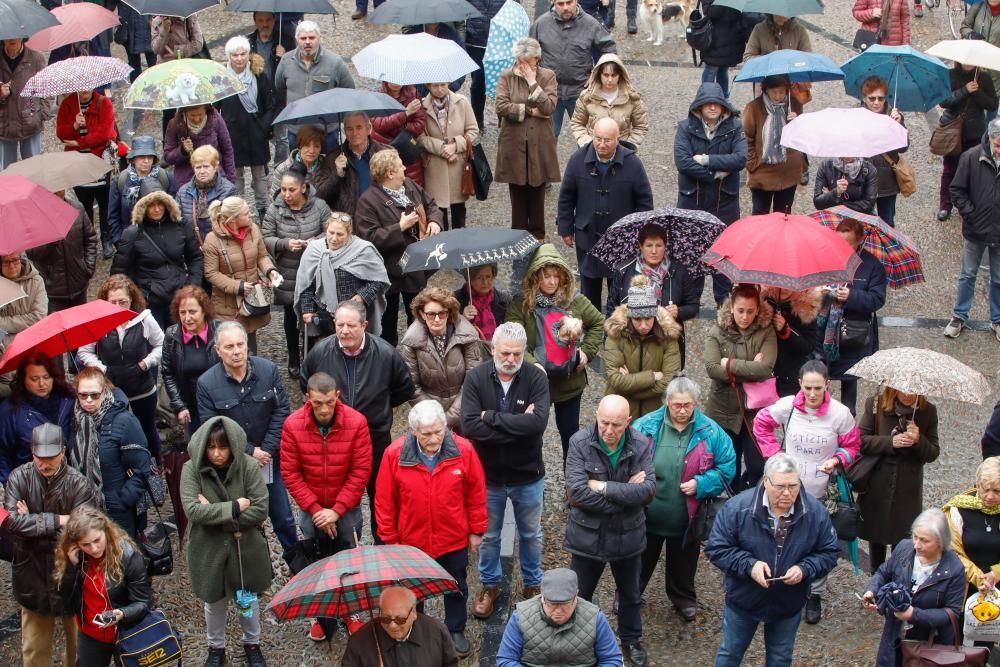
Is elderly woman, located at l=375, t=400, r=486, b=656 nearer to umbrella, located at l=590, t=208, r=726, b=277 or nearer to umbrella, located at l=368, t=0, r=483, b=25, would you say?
umbrella, located at l=590, t=208, r=726, b=277

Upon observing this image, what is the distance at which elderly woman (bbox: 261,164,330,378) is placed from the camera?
10.3 metres

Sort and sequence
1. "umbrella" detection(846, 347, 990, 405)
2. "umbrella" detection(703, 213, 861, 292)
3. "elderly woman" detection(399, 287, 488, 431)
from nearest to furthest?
"umbrella" detection(846, 347, 990, 405) → "elderly woman" detection(399, 287, 488, 431) → "umbrella" detection(703, 213, 861, 292)

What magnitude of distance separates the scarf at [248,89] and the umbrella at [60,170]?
7.68 ft

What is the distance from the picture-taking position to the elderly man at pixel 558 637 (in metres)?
6.57

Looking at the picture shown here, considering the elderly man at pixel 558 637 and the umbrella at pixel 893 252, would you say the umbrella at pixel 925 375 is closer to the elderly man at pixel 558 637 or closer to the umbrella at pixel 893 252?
the umbrella at pixel 893 252

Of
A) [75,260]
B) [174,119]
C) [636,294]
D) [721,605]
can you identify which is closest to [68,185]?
[75,260]

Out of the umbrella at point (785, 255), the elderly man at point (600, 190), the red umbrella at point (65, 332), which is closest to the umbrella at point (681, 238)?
the umbrella at point (785, 255)

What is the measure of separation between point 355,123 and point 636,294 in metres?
3.26

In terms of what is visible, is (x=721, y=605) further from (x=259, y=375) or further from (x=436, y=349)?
(x=259, y=375)

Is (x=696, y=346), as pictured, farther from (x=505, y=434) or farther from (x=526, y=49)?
(x=505, y=434)

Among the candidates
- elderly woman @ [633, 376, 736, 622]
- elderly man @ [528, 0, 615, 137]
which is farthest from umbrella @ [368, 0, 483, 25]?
elderly woman @ [633, 376, 736, 622]

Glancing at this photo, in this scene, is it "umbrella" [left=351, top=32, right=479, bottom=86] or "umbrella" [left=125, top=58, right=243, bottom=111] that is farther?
"umbrella" [left=351, top=32, right=479, bottom=86]

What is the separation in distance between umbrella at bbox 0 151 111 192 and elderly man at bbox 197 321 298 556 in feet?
9.37

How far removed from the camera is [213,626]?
7.91m
